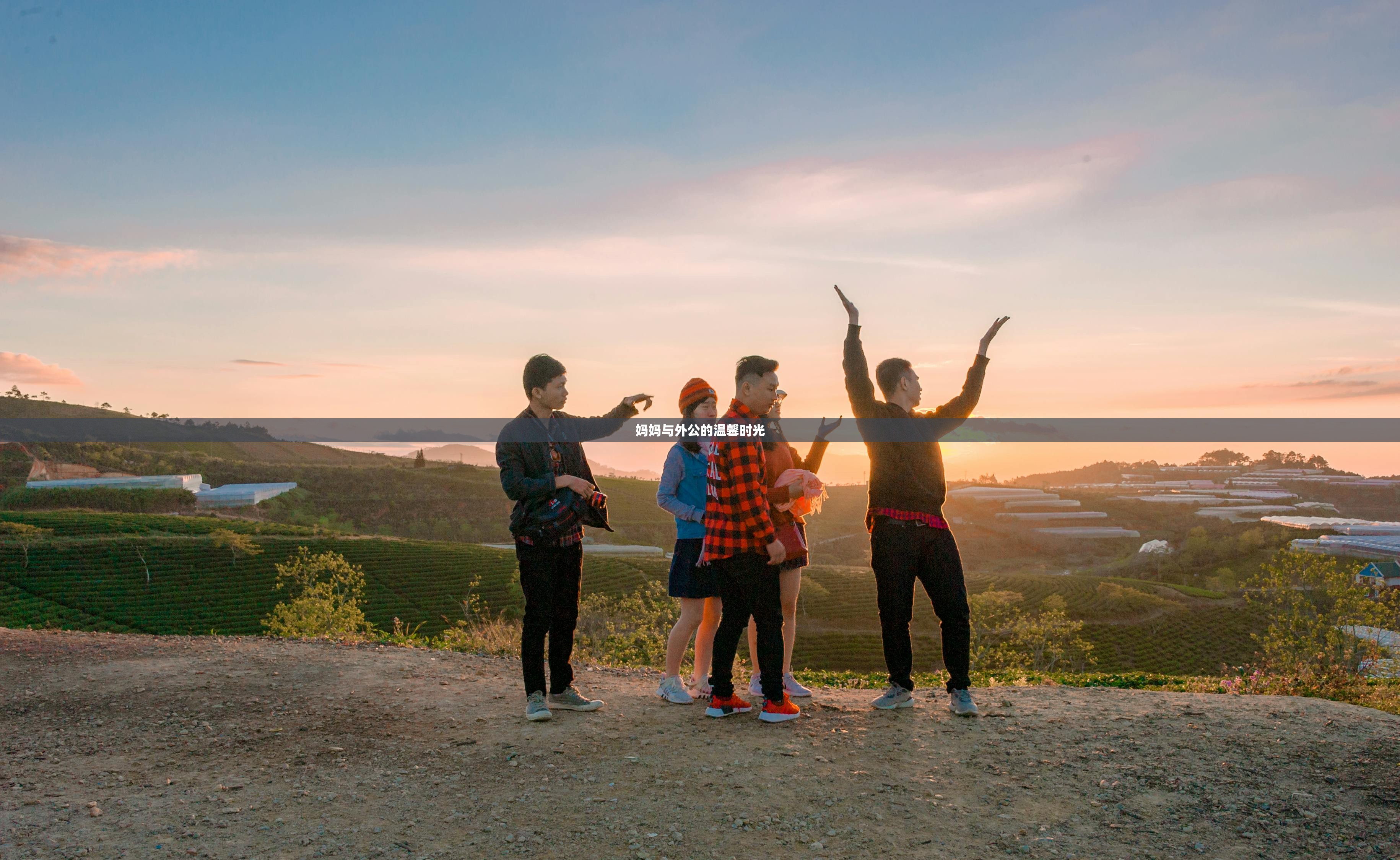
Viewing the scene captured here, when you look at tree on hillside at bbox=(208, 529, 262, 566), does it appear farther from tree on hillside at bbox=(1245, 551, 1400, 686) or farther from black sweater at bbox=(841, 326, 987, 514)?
black sweater at bbox=(841, 326, 987, 514)

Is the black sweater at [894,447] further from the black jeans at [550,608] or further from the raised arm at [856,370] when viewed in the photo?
the black jeans at [550,608]

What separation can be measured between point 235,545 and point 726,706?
4687 centimetres

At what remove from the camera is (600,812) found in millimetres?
3768

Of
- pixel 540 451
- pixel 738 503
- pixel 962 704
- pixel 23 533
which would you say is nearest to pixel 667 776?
pixel 738 503

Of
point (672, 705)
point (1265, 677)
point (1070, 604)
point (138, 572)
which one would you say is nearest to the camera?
point (672, 705)

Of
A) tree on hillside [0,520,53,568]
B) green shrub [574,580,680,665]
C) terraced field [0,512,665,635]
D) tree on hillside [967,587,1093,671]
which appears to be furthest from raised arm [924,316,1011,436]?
tree on hillside [0,520,53,568]

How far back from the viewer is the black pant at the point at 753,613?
4688mm

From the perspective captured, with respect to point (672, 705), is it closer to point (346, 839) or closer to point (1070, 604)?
point (346, 839)

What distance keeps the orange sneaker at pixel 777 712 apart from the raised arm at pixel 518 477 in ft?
5.96

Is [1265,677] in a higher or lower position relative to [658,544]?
higher

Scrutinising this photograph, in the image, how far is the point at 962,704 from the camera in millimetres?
5137

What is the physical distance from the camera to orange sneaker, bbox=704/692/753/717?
5.00 meters

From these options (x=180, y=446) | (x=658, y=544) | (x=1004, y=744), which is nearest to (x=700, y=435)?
(x=1004, y=744)

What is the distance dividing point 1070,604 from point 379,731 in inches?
2315
